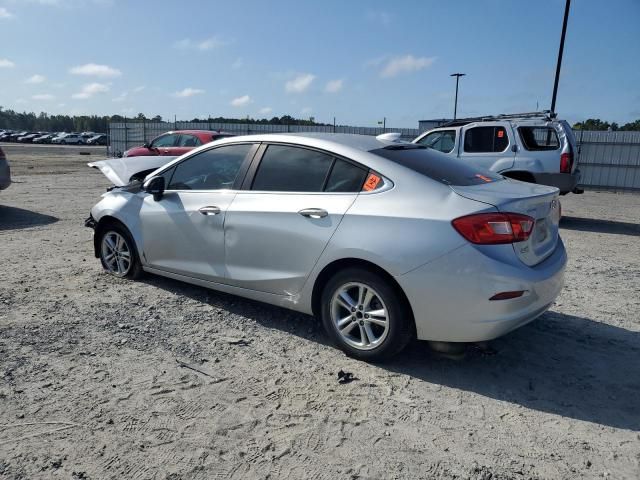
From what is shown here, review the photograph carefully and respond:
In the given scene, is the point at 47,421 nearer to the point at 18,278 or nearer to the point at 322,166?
the point at 322,166

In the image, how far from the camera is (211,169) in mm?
4742

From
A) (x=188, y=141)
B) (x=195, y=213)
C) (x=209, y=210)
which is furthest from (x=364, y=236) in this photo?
(x=188, y=141)

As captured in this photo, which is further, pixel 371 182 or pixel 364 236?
pixel 371 182

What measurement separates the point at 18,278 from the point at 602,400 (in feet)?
18.2

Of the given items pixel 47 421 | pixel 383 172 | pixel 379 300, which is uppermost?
pixel 383 172

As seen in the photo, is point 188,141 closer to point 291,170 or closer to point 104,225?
point 104,225

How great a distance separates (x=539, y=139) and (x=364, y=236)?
8.40m

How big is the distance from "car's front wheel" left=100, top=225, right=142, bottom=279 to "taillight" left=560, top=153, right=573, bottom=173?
7997mm

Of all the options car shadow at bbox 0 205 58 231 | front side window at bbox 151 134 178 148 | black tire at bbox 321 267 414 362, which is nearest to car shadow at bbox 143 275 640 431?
black tire at bbox 321 267 414 362

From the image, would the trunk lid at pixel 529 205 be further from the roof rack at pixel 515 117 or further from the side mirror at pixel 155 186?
the roof rack at pixel 515 117

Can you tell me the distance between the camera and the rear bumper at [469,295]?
321 centimetres

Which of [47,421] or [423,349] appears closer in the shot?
[47,421]

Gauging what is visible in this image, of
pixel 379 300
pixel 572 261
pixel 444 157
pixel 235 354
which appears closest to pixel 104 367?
pixel 235 354

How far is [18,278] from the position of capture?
5523 mm
